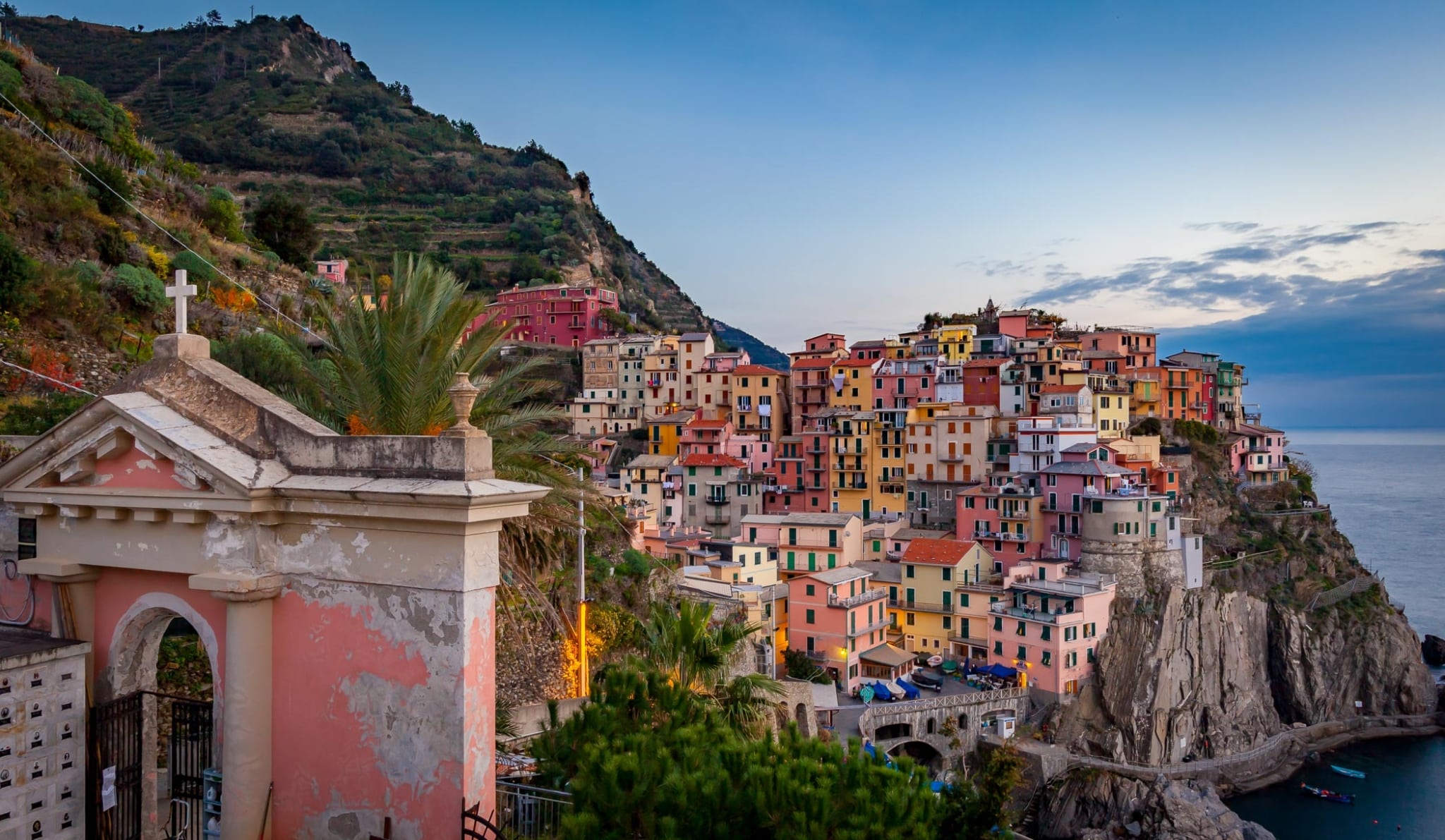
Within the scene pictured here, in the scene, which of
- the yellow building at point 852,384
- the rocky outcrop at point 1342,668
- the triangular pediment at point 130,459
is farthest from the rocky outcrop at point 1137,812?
the triangular pediment at point 130,459

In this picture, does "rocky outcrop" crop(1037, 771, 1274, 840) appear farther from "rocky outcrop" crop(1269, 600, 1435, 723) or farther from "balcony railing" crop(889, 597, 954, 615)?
"rocky outcrop" crop(1269, 600, 1435, 723)

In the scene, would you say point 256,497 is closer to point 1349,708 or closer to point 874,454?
point 874,454

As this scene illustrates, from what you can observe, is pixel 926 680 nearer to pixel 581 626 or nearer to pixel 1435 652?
pixel 581 626

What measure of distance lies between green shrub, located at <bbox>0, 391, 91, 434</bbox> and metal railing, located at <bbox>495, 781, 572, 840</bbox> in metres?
8.26

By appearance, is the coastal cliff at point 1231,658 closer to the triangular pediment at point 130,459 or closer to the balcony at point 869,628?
the balcony at point 869,628

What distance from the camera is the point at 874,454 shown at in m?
55.0

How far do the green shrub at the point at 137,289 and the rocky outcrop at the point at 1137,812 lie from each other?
3246 centimetres

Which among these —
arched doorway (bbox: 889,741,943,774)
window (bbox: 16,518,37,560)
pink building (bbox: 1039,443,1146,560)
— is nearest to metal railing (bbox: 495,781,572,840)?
window (bbox: 16,518,37,560)

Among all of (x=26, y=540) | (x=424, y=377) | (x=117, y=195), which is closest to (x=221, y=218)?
(x=117, y=195)

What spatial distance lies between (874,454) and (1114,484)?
47.0 ft

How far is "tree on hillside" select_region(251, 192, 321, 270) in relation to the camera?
1390 inches

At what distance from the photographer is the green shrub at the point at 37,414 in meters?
12.0

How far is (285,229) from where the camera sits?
36.4 m

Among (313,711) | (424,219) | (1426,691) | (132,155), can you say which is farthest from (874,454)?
(424,219)
